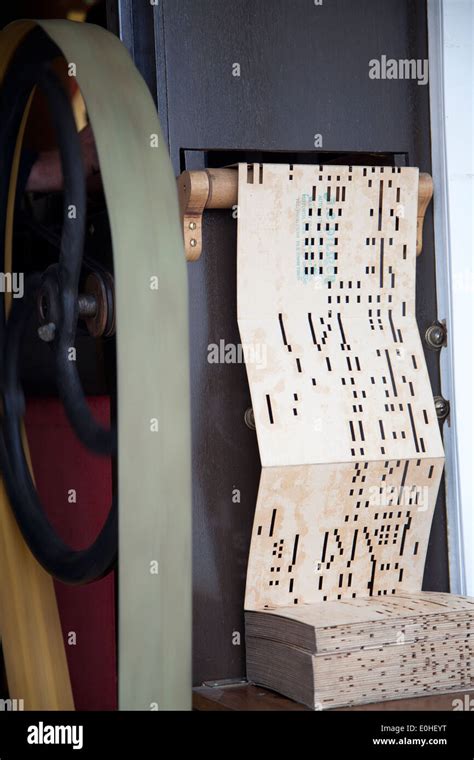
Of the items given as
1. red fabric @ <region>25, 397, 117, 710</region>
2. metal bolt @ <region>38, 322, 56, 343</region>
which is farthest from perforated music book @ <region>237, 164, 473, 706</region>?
red fabric @ <region>25, 397, 117, 710</region>

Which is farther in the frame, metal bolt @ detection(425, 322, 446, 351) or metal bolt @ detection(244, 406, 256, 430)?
metal bolt @ detection(425, 322, 446, 351)

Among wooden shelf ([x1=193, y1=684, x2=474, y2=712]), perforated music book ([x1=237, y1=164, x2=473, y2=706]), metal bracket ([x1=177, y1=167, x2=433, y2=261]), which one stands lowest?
wooden shelf ([x1=193, y1=684, x2=474, y2=712])

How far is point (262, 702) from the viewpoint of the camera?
1753mm

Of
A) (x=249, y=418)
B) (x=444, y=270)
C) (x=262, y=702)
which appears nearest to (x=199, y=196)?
(x=249, y=418)

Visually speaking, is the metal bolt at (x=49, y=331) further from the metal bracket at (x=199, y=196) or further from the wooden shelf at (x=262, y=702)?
the wooden shelf at (x=262, y=702)

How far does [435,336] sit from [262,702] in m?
0.71

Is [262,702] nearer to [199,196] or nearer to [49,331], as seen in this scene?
[49,331]

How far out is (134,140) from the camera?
1.46m

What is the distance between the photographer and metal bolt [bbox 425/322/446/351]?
6.63 ft

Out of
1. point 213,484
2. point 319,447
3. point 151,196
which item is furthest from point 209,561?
point 151,196

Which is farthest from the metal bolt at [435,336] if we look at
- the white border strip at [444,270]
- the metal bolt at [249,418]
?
the metal bolt at [249,418]

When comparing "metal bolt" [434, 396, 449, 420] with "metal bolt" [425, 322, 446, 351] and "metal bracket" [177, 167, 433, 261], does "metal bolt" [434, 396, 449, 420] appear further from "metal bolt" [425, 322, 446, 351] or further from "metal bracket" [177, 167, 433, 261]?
"metal bracket" [177, 167, 433, 261]

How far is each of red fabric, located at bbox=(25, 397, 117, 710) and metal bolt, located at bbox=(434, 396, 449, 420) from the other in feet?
2.15
